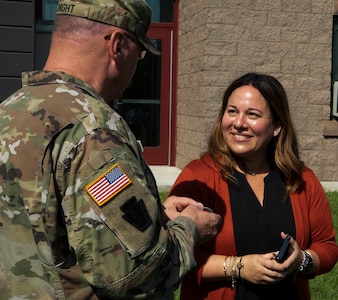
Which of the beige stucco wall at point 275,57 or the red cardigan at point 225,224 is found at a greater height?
the beige stucco wall at point 275,57

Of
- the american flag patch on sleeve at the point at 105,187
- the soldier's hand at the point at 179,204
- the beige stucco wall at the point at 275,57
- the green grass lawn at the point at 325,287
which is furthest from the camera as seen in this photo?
the beige stucco wall at the point at 275,57

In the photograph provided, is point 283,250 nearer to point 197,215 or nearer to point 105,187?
point 197,215

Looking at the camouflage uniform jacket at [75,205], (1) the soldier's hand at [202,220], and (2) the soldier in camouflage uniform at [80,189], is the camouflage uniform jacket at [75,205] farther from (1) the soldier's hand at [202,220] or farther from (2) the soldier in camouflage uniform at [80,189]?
(1) the soldier's hand at [202,220]

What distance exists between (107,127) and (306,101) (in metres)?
6.98

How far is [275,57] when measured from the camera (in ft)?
26.7

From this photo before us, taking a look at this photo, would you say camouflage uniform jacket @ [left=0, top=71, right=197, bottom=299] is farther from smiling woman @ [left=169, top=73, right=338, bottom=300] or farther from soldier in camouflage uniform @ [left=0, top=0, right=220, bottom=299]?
smiling woman @ [left=169, top=73, right=338, bottom=300]

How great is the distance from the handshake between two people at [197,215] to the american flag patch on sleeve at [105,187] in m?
0.39

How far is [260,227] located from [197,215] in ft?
2.41

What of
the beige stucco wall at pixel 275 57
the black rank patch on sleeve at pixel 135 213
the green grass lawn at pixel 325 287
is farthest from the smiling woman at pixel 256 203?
the beige stucco wall at pixel 275 57

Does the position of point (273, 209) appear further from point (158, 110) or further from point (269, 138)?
point (158, 110)

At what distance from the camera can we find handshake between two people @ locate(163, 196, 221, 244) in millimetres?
1924

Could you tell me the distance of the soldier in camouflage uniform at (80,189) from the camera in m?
1.56

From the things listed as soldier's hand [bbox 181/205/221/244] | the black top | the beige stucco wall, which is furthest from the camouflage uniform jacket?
the beige stucco wall

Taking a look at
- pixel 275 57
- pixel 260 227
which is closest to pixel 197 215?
pixel 260 227
